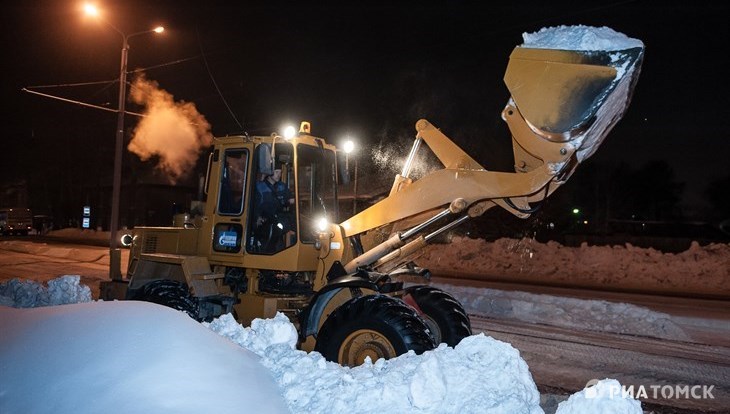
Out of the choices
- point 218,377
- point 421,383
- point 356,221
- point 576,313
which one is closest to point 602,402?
point 421,383

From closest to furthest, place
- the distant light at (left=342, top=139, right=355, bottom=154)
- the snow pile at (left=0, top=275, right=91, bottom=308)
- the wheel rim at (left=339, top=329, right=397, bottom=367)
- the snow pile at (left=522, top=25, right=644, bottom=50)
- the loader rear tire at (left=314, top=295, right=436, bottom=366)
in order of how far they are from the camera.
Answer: the snow pile at (left=522, top=25, right=644, bottom=50), the loader rear tire at (left=314, top=295, right=436, bottom=366), the wheel rim at (left=339, top=329, right=397, bottom=367), the distant light at (left=342, top=139, right=355, bottom=154), the snow pile at (left=0, top=275, right=91, bottom=308)

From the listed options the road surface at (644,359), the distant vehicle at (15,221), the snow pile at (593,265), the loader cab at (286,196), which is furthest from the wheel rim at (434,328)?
the distant vehicle at (15,221)

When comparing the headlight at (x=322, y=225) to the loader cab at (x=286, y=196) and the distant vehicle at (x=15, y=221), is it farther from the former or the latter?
the distant vehicle at (x=15, y=221)

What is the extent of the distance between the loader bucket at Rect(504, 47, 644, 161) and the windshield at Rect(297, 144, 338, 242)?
306cm

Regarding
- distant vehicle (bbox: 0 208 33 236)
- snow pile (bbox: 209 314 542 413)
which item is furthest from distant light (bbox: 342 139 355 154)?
distant vehicle (bbox: 0 208 33 236)

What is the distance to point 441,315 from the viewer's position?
7.11m

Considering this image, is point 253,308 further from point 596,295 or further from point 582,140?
point 596,295

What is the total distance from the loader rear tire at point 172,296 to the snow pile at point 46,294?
8.27ft

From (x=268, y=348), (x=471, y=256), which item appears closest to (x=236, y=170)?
(x=268, y=348)

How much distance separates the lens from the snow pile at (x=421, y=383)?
444 centimetres

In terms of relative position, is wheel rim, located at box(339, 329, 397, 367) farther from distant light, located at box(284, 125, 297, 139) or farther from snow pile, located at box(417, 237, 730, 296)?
snow pile, located at box(417, 237, 730, 296)

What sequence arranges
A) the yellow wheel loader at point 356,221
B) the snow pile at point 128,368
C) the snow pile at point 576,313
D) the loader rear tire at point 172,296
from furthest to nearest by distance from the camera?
the snow pile at point 576,313
the loader rear tire at point 172,296
the yellow wheel loader at point 356,221
the snow pile at point 128,368

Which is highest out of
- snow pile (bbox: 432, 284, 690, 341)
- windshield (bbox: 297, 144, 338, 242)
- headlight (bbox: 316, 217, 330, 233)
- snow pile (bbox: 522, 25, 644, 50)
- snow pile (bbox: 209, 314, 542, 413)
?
snow pile (bbox: 522, 25, 644, 50)

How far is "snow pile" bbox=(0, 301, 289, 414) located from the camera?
164 inches
